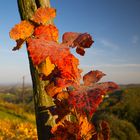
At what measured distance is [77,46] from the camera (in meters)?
1.40

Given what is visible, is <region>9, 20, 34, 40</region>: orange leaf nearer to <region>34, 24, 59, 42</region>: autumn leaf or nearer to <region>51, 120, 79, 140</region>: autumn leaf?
Answer: <region>34, 24, 59, 42</region>: autumn leaf

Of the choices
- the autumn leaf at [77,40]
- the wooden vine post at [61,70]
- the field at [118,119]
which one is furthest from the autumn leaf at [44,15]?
the field at [118,119]

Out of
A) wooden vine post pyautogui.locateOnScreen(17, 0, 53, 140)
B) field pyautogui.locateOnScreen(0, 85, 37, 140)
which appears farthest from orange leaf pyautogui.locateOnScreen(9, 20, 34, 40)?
field pyautogui.locateOnScreen(0, 85, 37, 140)

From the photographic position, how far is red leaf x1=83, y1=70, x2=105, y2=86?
120cm

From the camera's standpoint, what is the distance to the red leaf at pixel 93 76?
1198 mm

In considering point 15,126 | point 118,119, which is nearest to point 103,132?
point 118,119

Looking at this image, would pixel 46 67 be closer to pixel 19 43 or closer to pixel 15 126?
pixel 19 43

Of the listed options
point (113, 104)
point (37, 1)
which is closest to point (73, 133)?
point (37, 1)

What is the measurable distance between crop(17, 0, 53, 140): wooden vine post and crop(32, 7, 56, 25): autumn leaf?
1.28 ft

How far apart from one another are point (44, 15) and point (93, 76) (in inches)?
15.7

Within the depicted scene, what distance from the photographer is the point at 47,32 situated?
1351mm

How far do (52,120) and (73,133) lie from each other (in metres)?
0.39

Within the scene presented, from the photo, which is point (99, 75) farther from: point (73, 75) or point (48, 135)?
point (48, 135)

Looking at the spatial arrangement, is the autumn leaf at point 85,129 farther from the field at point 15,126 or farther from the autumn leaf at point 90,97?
the field at point 15,126
